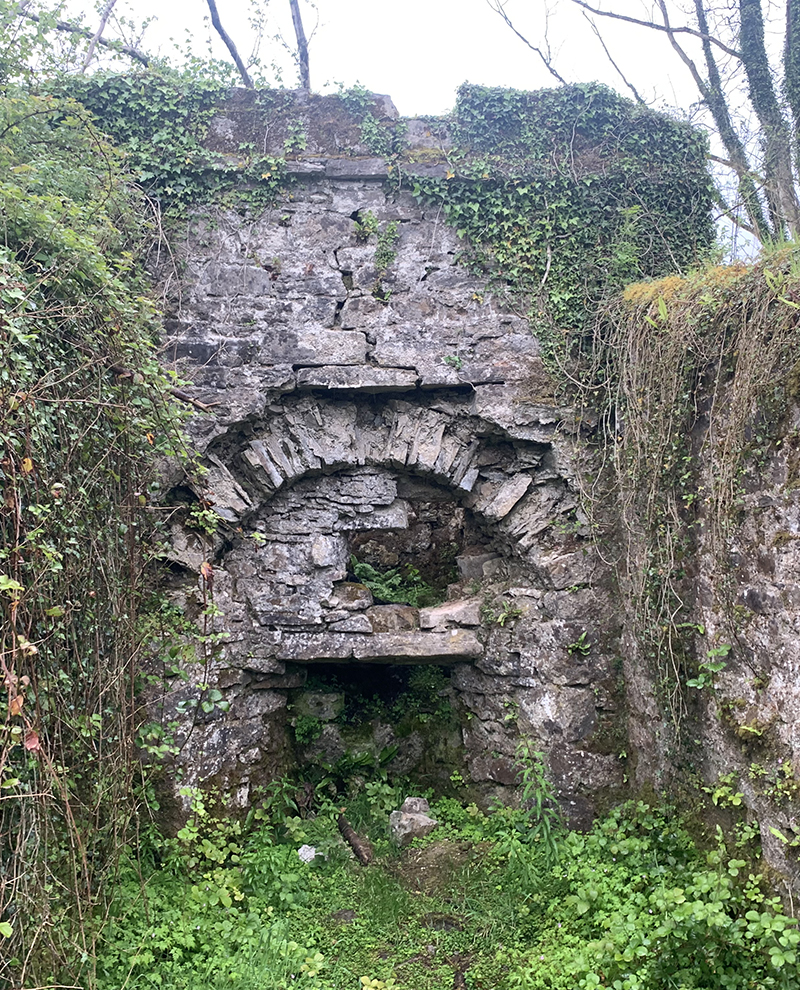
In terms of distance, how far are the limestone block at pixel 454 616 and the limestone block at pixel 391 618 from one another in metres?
0.08

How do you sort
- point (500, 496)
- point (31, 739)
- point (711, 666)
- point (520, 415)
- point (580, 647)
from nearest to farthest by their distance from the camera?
point (31, 739), point (711, 666), point (580, 647), point (520, 415), point (500, 496)

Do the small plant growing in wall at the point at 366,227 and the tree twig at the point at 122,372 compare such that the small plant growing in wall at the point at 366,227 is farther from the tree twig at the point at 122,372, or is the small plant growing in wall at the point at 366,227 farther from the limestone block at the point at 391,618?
the limestone block at the point at 391,618

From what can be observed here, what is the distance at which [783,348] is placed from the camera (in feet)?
10.0

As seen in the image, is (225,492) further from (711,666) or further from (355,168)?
(711,666)

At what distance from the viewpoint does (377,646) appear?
14.5 ft

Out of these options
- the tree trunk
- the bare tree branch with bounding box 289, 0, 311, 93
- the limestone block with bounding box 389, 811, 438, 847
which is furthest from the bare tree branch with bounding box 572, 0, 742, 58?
the limestone block with bounding box 389, 811, 438, 847

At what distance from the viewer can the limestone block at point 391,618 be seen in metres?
4.52

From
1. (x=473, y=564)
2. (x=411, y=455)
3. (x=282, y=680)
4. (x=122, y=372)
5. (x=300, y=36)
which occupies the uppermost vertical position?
(x=300, y=36)

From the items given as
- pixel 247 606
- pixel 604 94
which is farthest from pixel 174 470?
pixel 604 94

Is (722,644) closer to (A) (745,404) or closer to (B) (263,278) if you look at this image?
(A) (745,404)

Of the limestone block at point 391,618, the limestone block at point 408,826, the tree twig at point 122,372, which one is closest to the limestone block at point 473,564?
the limestone block at point 391,618

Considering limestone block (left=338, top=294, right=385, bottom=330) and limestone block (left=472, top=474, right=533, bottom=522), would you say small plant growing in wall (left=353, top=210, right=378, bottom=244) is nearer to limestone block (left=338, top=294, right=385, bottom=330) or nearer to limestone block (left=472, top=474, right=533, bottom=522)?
limestone block (left=338, top=294, right=385, bottom=330)

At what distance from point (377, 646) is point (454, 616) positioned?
1.84 ft

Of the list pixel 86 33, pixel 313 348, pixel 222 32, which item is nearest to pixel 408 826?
pixel 313 348
